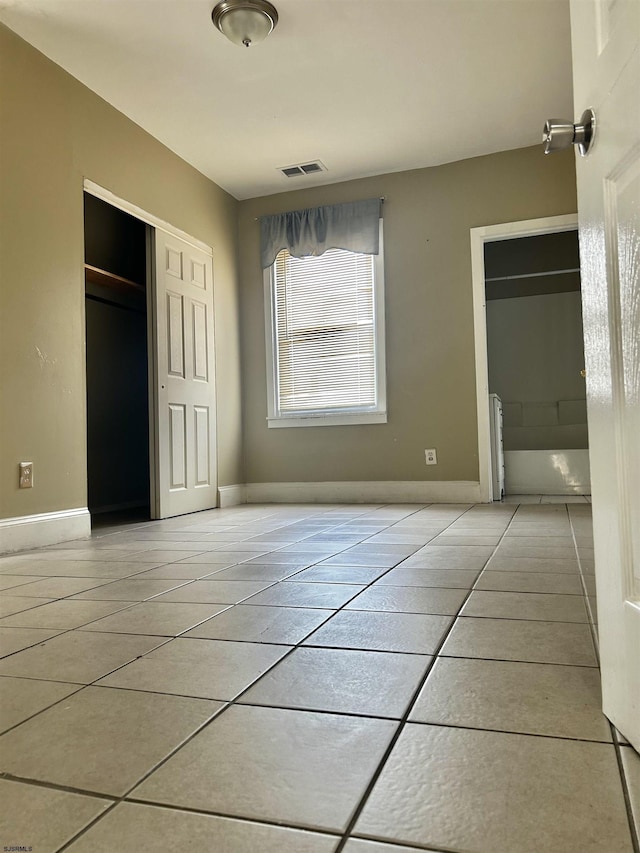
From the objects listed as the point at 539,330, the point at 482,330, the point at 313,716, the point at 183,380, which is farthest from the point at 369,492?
the point at 313,716

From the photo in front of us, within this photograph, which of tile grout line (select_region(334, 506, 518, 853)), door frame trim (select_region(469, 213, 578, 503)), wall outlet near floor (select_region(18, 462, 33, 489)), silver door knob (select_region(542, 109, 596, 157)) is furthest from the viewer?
door frame trim (select_region(469, 213, 578, 503))

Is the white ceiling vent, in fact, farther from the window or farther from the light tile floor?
the light tile floor

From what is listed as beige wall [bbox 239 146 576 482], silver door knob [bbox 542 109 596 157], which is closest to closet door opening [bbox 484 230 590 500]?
beige wall [bbox 239 146 576 482]

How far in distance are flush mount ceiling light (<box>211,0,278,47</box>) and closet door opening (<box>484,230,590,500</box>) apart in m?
3.56

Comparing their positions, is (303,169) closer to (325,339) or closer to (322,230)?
(322,230)

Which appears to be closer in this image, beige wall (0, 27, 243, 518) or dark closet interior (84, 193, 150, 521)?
beige wall (0, 27, 243, 518)

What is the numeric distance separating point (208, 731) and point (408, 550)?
5.50 ft

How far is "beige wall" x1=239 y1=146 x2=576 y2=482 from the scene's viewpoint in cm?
461

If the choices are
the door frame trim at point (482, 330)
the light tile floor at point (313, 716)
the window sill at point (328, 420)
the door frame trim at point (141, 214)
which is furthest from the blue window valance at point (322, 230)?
the light tile floor at point (313, 716)

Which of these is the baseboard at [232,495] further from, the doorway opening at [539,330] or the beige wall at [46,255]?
the doorway opening at [539,330]

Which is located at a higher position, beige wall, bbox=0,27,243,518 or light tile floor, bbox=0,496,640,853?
beige wall, bbox=0,27,243,518

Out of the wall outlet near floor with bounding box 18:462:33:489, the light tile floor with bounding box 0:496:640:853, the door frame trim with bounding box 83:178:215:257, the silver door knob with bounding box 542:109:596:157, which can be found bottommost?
the light tile floor with bounding box 0:496:640:853

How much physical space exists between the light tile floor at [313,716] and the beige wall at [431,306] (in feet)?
9.01

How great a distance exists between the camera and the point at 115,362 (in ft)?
16.9
